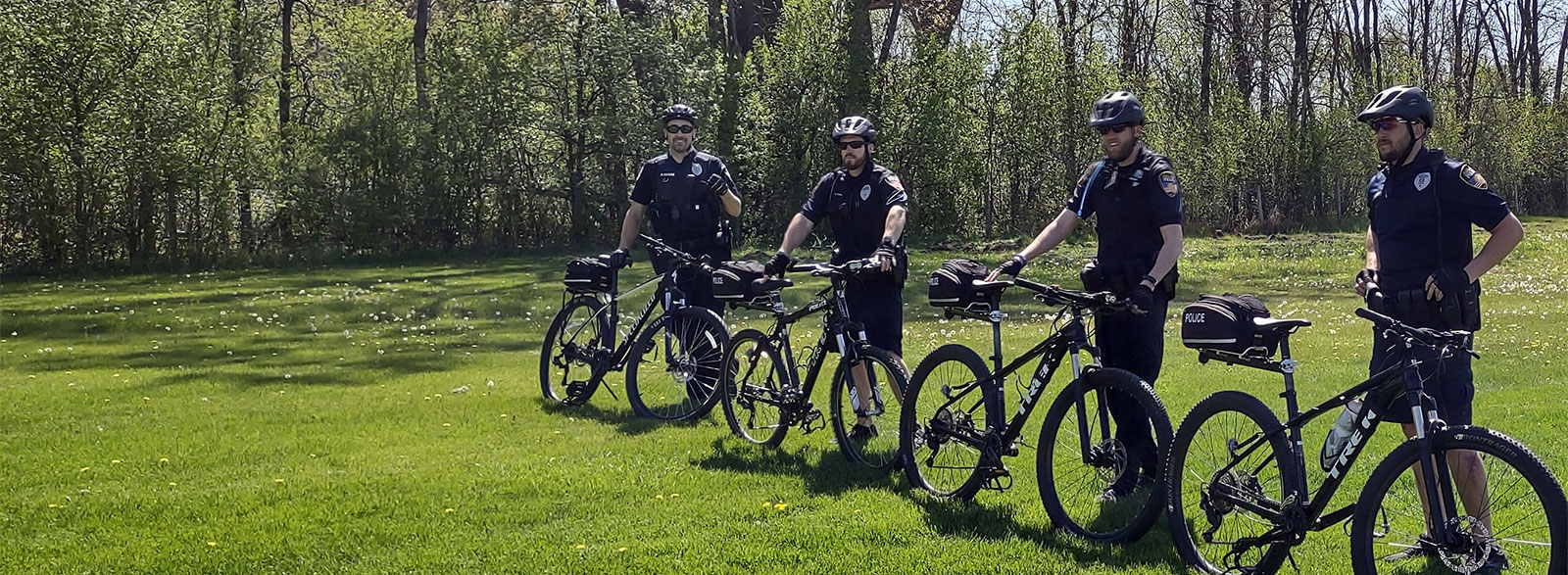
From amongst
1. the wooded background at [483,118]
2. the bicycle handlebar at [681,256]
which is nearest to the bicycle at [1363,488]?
the bicycle handlebar at [681,256]

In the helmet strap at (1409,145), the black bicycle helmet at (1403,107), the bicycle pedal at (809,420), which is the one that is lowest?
the bicycle pedal at (809,420)

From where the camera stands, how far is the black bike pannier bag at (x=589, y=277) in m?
8.77

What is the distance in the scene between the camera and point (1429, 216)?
4535mm

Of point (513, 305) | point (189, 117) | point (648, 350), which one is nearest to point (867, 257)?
point (648, 350)

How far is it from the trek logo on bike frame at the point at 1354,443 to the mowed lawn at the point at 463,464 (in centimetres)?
63

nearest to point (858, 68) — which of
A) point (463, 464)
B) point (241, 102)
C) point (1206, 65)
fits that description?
point (241, 102)

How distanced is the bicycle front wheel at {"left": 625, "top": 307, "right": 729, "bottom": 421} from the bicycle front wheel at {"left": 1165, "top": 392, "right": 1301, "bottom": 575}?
3.43 metres

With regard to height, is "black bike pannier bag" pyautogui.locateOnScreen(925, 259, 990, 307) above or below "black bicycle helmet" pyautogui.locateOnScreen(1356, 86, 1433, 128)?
below

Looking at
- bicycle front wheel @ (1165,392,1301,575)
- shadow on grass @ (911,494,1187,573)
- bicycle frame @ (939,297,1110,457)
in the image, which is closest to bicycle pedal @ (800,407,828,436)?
shadow on grass @ (911,494,1187,573)

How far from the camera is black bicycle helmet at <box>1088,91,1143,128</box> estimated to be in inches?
207

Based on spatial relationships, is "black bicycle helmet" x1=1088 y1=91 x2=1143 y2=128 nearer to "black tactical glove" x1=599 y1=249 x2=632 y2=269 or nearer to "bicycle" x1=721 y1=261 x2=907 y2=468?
"bicycle" x1=721 y1=261 x2=907 y2=468

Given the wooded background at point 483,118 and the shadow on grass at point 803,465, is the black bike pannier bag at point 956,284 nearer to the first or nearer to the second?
the shadow on grass at point 803,465

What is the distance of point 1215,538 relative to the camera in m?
4.56

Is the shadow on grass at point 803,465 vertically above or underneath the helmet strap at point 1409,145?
underneath
